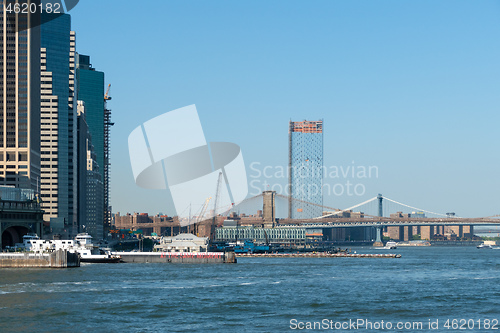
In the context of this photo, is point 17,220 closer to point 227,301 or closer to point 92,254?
point 92,254

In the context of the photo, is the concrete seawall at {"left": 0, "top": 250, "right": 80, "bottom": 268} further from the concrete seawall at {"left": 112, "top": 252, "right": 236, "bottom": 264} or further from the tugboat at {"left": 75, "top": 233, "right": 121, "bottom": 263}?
the concrete seawall at {"left": 112, "top": 252, "right": 236, "bottom": 264}

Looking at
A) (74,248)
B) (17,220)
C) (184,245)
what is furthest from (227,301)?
(184,245)

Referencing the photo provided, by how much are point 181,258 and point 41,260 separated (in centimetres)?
3082

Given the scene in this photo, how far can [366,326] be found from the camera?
53844mm

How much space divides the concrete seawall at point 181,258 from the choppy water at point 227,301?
36462 millimetres

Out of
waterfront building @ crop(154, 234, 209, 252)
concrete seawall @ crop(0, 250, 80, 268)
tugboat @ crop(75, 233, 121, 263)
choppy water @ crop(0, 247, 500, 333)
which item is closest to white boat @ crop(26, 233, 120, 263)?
tugboat @ crop(75, 233, 121, 263)

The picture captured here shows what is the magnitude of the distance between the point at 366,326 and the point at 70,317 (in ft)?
70.4

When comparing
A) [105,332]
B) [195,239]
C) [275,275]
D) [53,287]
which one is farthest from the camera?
[195,239]

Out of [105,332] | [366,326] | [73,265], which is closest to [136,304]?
[105,332]

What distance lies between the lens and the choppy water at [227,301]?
5541cm

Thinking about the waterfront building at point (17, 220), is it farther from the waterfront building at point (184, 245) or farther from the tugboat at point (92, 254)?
the waterfront building at point (184, 245)

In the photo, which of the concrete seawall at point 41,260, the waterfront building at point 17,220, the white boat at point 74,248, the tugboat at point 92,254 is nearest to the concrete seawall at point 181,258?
the tugboat at point 92,254

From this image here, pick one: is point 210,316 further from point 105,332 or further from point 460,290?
point 460,290

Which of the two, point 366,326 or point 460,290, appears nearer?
point 366,326
